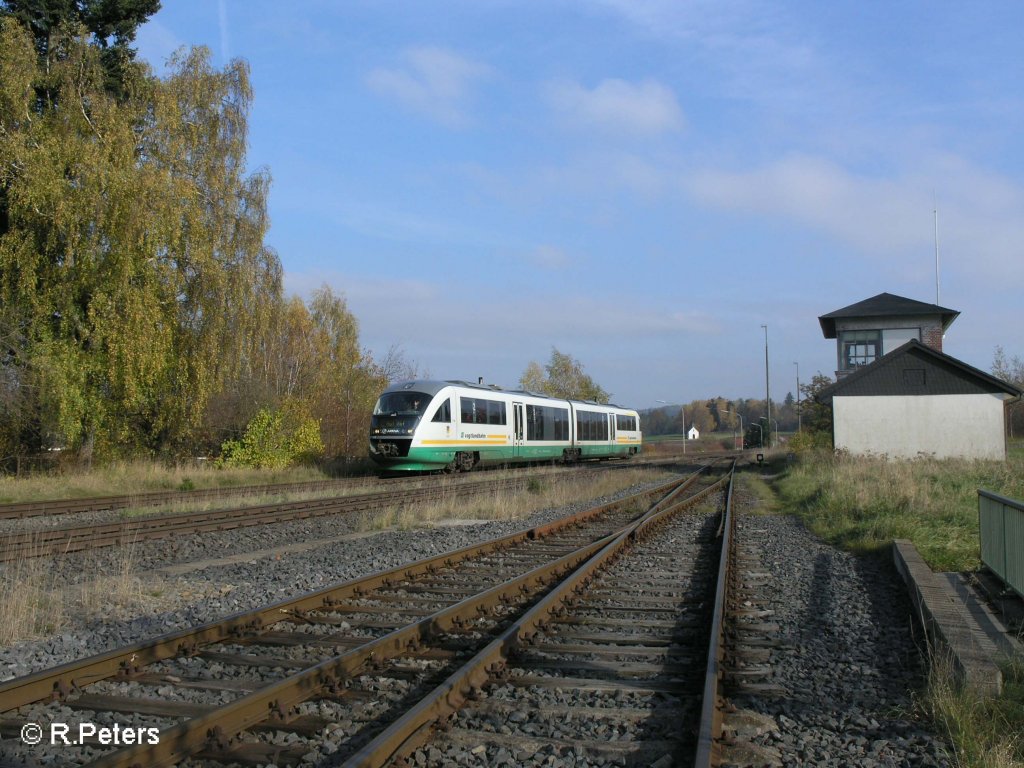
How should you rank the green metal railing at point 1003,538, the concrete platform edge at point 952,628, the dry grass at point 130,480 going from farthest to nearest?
1. the dry grass at point 130,480
2. the green metal railing at point 1003,538
3. the concrete platform edge at point 952,628

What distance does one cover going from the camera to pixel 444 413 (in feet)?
84.6

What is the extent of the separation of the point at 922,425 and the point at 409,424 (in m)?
19.8

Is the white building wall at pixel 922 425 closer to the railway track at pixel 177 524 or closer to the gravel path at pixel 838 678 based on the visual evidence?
the railway track at pixel 177 524

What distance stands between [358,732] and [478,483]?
778 inches

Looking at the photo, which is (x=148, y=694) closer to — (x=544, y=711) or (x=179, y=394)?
(x=544, y=711)

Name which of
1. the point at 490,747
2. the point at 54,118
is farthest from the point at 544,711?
the point at 54,118

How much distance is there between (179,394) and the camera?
26375mm

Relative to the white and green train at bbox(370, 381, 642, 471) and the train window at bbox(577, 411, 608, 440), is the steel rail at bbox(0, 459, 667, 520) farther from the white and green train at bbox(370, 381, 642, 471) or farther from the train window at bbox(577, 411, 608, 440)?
the train window at bbox(577, 411, 608, 440)

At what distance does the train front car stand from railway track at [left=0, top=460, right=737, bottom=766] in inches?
651

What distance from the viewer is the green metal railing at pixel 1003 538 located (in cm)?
733

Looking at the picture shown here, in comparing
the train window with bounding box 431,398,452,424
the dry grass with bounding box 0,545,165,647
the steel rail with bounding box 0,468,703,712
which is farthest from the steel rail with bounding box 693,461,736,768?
the train window with bounding box 431,398,452,424

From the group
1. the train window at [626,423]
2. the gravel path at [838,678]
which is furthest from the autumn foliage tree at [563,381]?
the gravel path at [838,678]

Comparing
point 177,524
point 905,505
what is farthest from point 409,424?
point 905,505

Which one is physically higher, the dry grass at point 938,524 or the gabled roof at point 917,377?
the gabled roof at point 917,377
